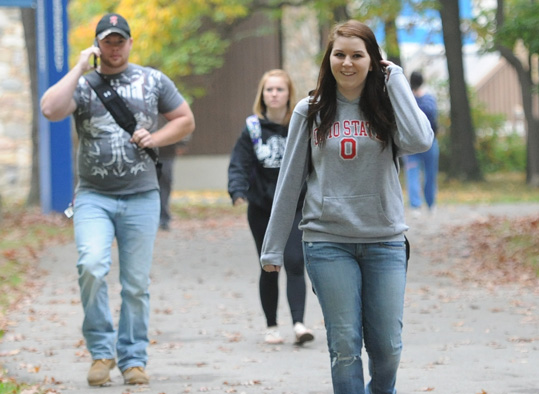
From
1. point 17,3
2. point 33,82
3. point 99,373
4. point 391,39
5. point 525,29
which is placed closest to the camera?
point 99,373

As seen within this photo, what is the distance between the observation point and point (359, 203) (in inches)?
197

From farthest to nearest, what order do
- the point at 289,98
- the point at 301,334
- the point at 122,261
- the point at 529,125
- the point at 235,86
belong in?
the point at 235,86 → the point at 529,125 → the point at 289,98 → the point at 301,334 → the point at 122,261

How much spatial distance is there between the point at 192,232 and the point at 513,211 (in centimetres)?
533

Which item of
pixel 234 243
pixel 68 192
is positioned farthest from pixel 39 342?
pixel 68 192

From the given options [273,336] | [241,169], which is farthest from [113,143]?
[273,336]

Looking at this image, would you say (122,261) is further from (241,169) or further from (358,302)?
(358,302)

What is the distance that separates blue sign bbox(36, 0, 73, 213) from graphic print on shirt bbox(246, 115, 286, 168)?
10.6 meters

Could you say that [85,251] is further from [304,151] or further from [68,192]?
Result: [68,192]

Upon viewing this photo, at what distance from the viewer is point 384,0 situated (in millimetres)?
20594

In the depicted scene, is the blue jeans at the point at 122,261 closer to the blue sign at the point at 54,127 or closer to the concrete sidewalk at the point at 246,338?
the concrete sidewalk at the point at 246,338

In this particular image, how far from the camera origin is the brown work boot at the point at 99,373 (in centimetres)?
673

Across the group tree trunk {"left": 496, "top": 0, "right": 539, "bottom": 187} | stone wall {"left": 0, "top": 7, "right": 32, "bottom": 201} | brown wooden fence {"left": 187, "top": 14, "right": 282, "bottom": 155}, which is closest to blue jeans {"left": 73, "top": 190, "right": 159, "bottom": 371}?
tree trunk {"left": 496, "top": 0, "right": 539, "bottom": 187}

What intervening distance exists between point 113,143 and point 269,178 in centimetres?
168

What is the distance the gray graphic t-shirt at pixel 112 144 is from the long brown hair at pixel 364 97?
1.94m
